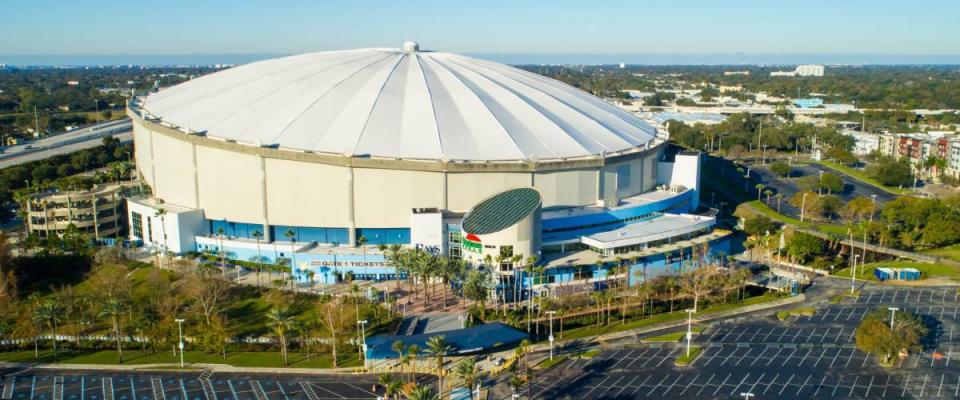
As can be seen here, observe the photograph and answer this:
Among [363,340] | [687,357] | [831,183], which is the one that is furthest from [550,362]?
[831,183]

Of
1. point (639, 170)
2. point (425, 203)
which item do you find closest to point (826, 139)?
point (639, 170)

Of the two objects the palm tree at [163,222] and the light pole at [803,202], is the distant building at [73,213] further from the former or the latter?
the light pole at [803,202]

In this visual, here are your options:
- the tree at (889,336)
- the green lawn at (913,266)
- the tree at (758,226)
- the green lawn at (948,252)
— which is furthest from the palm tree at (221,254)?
the green lawn at (948,252)

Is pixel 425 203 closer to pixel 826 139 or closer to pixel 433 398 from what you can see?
pixel 433 398

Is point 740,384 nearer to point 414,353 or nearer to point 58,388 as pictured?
point 414,353

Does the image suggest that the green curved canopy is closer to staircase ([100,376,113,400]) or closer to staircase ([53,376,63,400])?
staircase ([100,376,113,400])
